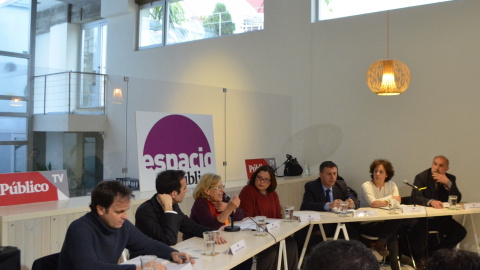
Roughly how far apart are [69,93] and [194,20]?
2.80 m

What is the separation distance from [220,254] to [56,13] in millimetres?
8251

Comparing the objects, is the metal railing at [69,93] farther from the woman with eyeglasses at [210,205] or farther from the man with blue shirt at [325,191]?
the man with blue shirt at [325,191]

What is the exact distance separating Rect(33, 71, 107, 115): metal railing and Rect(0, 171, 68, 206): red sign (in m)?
1.70

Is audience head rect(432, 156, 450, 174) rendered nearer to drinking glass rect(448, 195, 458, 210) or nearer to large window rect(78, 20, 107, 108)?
drinking glass rect(448, 195, 458, 210)

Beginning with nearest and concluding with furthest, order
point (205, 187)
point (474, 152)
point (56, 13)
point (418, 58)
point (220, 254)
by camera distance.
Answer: point (220, 254) < point (205, 187) < point (474, 152) < point (418, 58) < point (56, 13)

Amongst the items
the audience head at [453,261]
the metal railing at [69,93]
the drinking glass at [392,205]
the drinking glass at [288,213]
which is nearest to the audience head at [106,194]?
the audience head at [453,261]

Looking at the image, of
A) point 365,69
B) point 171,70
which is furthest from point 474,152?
point 171,70

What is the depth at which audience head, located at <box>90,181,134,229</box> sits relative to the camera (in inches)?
92.4

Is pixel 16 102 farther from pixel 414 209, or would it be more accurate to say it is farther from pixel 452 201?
pixel 452 201

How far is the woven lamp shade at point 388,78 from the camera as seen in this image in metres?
5.01

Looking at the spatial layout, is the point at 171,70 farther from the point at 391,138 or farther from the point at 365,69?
the point at 391,138

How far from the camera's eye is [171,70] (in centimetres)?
800

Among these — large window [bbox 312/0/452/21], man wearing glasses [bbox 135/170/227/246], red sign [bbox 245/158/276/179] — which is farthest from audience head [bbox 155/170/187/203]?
large window [bbox 312/0/452/21]

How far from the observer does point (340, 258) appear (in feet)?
3.68
